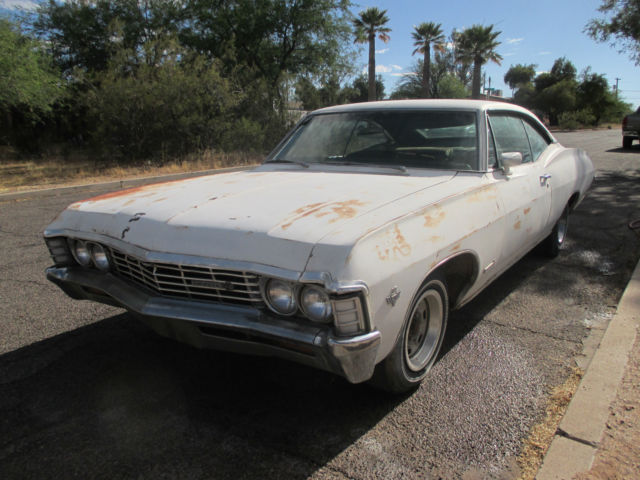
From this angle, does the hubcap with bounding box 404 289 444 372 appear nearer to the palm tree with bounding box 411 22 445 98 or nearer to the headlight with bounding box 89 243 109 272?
the headlight with bounding box 89 243 109 272

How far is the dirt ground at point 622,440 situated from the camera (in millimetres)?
1952

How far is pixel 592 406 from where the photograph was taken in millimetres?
2348

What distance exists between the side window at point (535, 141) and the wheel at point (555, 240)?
0.70m

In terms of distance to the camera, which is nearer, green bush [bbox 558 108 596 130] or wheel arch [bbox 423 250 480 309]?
wheel arch [bbox 423 250 480 309]

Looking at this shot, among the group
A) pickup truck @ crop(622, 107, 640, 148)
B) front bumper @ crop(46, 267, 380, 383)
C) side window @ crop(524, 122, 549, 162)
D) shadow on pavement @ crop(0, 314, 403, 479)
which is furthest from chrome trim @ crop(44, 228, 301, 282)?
pickup truck @ crop(622, 107, 640, 148)

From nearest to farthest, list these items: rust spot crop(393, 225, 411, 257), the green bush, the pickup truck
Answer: rust spot crop(393, 225, 411, 257) < the pickup truck < the green bush

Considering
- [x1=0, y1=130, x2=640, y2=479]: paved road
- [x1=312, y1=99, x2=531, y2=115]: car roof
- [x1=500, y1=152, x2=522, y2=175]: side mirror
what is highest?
[x1=312, y1=99, x2=531, y2=115]: car roof

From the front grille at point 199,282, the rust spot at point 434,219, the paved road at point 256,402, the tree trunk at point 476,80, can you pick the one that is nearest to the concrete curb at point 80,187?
the paved road at point 256,402

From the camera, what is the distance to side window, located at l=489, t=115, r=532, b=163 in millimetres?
3488

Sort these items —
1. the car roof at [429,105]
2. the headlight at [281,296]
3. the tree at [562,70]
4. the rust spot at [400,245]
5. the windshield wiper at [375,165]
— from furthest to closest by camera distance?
the tree at [562,70] → the car roof at [429,105] → the windshield wiper at [375,165] → the rust spot at [400,245] → the headlight at [281,296]

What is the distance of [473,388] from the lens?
2568 millimetres

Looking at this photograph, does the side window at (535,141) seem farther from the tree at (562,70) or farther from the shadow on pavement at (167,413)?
the tree at (562,70)

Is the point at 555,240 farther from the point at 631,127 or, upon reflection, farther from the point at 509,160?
the point at 631,127

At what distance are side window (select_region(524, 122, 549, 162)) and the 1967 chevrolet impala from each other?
0.61 metres
